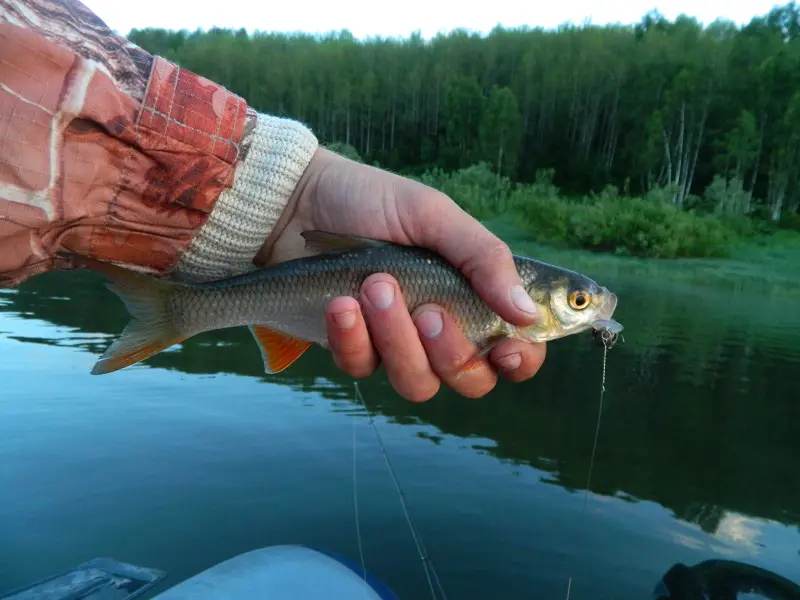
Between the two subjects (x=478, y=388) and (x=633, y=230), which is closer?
(x=478, y=388)

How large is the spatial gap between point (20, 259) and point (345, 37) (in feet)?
335

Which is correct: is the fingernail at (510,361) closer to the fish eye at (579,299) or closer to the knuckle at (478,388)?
the knuckle at (478,388)

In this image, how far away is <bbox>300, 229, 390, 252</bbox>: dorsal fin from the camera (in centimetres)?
325

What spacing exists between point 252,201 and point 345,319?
785 mm

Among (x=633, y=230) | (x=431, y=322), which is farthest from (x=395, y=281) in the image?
(x=633, y=230)

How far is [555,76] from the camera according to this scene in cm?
5828

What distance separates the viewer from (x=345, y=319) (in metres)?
3.19

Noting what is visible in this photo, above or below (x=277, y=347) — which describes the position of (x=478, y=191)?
above

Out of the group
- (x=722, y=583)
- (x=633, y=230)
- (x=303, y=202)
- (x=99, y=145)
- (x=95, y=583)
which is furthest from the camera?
(x=633, y=230)

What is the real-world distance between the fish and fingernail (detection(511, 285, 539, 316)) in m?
0.11

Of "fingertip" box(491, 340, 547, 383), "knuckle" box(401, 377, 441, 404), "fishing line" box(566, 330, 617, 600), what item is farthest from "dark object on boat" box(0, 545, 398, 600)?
"fishing line" box(566, 330, 617, 600)

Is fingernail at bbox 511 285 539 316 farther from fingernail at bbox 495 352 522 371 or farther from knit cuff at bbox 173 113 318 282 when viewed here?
knit cuff at bbox 173 113 318 282

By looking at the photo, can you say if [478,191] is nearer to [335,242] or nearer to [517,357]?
[517,357]

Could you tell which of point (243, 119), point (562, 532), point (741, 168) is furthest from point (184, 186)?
point (741, 168)
